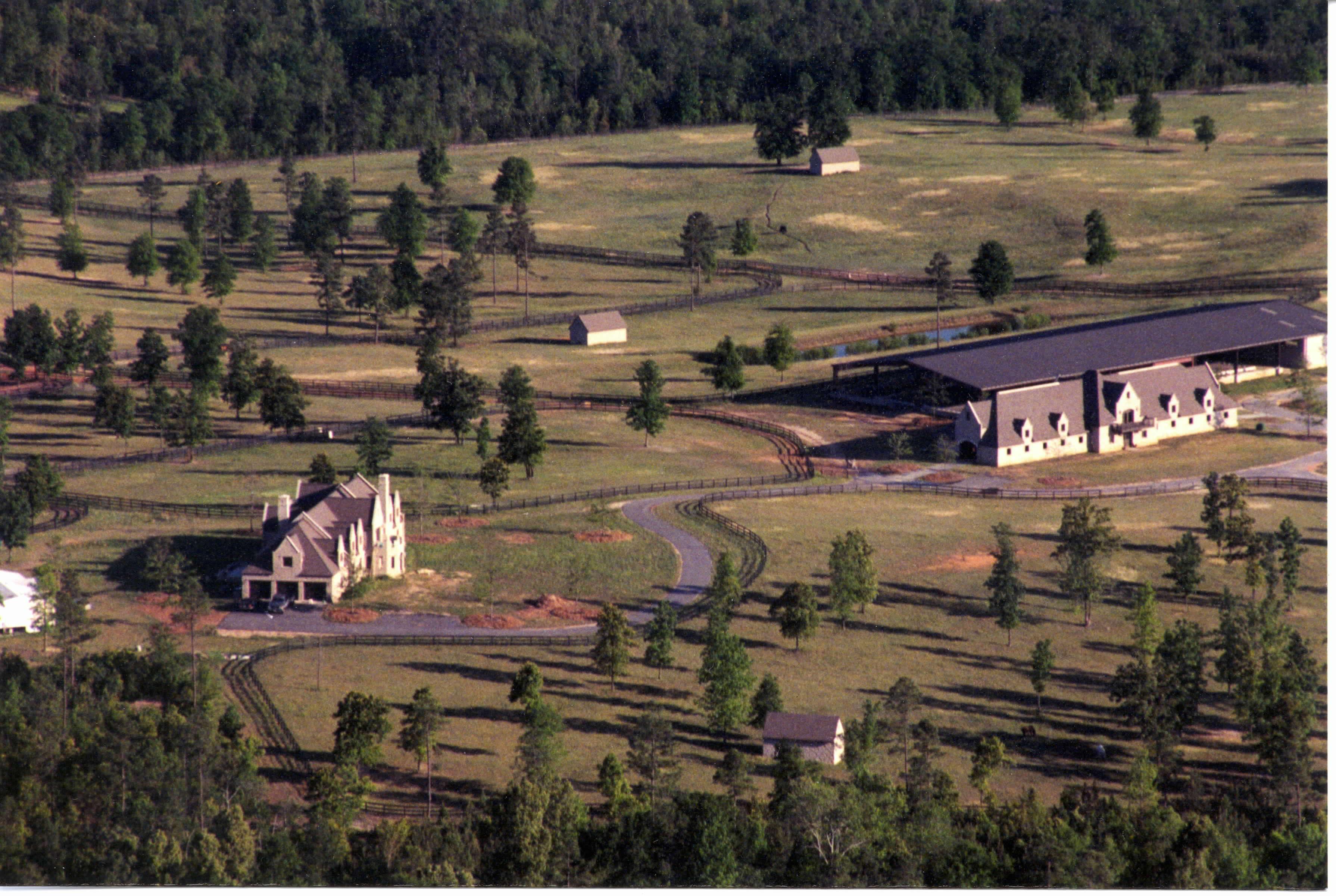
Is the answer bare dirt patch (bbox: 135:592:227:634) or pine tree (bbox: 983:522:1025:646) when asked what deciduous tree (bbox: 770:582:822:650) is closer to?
pine tree (bbox: 983:522:1025:646)

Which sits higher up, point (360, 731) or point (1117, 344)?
point (1117, 344)

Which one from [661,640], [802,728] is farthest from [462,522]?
[802,728]

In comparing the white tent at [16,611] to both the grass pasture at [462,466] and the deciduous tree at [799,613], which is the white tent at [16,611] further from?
the deciduous tree at [799,613]

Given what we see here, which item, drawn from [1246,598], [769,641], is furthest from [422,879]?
[1246,598]

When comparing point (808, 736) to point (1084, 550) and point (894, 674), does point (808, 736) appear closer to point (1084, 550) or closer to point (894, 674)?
point (894, 674)

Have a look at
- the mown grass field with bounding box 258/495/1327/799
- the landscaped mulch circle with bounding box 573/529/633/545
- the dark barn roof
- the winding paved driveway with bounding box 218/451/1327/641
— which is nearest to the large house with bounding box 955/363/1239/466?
the dark barn roof

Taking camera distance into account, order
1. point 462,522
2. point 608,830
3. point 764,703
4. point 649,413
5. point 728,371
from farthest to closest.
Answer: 1. point 728,371
2. point 649,413
3. point 462,522
4. point 764,703
5. point 608,830

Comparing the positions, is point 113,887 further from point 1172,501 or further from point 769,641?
point 1172,501
